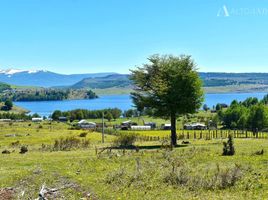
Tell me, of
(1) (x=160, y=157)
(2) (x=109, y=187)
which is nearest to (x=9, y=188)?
(2) (x=109, y=187)

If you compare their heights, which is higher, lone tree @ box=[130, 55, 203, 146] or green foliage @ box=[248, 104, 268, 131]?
lone tree @ box=[130, 55, 203, 146]

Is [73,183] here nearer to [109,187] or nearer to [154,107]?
[109,187]

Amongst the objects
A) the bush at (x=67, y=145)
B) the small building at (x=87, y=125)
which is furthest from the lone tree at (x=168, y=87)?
the small building at (x=87, y=125)

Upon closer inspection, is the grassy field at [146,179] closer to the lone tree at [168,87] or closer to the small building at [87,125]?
the lone tree at [168,87]

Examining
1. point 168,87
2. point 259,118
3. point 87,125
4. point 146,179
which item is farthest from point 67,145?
point 87,125

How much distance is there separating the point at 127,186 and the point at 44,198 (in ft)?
15.3

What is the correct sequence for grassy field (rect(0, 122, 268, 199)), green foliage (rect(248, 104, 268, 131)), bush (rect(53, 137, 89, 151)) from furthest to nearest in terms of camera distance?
green foliage (rect(248, 104, 268, 131))
bush (rect(53, 137, 89, 151))
grassy field (rect(0, 122, 268, 199))

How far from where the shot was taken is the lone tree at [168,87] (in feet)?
155

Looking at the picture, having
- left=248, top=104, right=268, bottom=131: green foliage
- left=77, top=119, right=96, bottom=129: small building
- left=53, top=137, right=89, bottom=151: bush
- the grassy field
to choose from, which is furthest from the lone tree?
left=77, top=119, right=96, bottom=129: small building

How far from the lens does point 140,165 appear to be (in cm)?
2553

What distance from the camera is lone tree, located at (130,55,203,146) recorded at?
4709 centimetres

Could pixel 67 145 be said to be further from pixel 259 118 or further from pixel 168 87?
pixel 259 118

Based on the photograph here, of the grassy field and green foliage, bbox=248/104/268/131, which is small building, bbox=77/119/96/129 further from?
the grassy field

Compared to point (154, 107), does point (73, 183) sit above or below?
below
